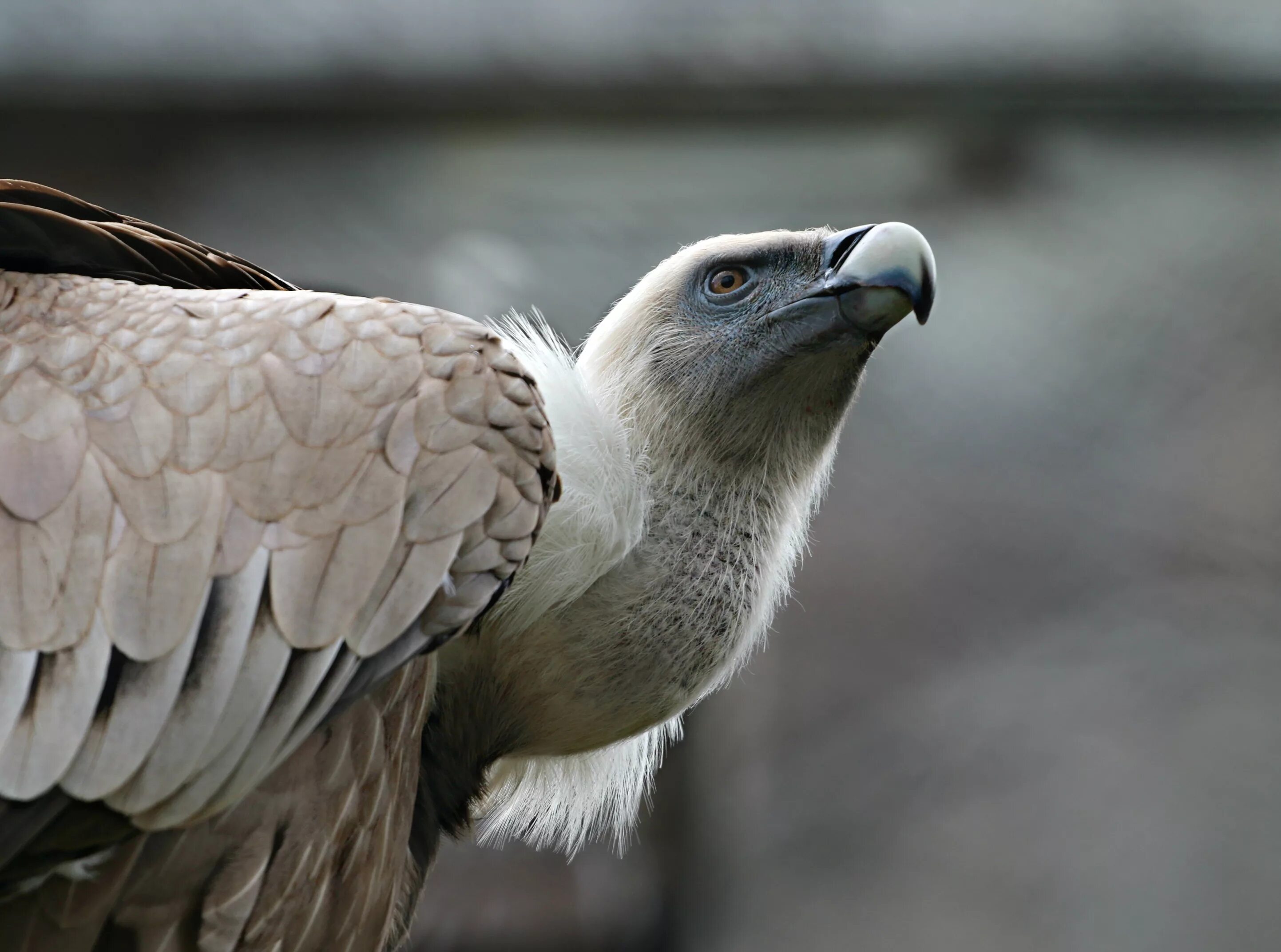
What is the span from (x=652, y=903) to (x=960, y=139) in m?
3.66

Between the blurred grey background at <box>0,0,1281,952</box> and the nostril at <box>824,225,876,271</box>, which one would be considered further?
the blurred grey background at <box>0,0,1281,952</box>

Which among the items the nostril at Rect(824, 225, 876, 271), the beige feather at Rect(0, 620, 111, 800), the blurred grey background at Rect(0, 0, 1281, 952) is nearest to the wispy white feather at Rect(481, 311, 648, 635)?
the nostril at Rect(824, 225, 876, 271)

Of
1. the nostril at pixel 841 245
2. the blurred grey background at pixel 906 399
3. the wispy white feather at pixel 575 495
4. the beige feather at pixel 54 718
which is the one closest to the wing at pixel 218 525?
the beige feather at pixel 54 718

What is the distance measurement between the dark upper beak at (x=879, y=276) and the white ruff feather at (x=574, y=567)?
0.52 m

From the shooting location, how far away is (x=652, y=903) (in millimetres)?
5418

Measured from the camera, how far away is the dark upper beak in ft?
7.93

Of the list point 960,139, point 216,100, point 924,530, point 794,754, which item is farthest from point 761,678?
point 216,100

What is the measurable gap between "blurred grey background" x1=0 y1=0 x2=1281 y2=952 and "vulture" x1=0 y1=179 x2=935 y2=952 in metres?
3.12

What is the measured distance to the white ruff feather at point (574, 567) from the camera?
226 centimetres

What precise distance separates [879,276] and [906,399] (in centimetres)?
326

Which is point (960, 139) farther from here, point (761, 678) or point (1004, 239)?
point (761, 678)

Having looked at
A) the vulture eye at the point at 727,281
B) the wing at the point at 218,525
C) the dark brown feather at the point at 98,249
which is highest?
the vulture eye at the point at 727,281

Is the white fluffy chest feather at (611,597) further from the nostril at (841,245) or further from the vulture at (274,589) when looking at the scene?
the nostril at (841,245)

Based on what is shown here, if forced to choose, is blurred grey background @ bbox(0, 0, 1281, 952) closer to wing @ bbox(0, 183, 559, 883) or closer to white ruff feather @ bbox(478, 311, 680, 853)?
white ruff feather @ bbox(478, 311, 680, 853)
